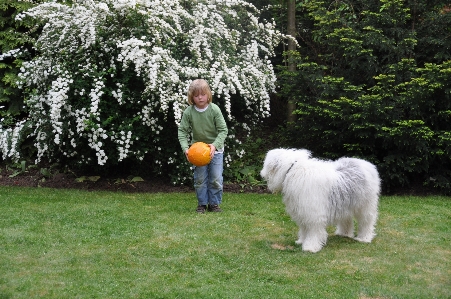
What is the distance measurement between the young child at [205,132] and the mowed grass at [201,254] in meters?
0.35

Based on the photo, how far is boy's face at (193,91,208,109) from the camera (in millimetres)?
6992

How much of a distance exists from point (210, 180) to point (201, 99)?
1051mm

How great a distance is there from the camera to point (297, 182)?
18.2ft

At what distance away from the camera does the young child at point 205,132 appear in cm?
703

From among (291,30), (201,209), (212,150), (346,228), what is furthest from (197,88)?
(291,30)

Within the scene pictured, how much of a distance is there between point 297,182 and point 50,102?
447 cm

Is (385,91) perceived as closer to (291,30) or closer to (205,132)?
(291,30)

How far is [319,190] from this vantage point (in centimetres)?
552

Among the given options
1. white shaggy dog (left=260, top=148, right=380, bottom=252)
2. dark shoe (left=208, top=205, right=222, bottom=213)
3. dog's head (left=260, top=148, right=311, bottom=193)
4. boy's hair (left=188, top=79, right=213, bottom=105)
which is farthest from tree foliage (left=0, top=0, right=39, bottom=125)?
white shaggy dog (left=260, top=148, right=380, bottom=252)

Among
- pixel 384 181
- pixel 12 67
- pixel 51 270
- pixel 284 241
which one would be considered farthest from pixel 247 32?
pixel 51 270

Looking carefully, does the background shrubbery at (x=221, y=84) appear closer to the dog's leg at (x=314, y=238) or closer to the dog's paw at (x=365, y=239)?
the dog's paw at (x=365, y=239)

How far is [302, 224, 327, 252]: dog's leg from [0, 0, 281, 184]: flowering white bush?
2.95 meters

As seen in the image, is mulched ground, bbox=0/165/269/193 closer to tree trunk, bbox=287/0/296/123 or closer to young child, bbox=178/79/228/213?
young child, bbox=178/79/228/213

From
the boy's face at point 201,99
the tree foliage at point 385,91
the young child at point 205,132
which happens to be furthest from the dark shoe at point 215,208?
the tree foliage at point 385,91
